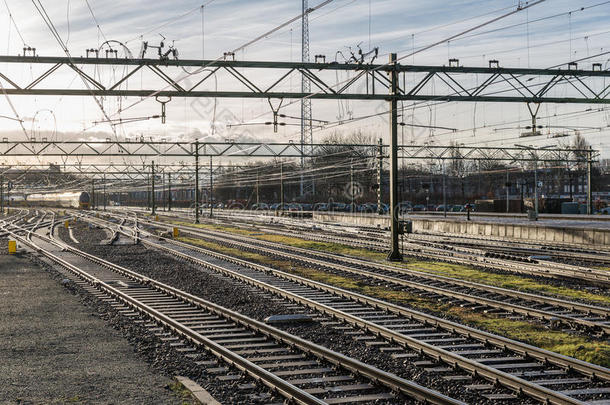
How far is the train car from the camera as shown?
357 ft

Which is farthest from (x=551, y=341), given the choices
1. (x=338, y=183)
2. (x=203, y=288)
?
(x=338, y=183)

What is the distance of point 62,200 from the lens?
122 meters

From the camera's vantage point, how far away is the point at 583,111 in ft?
94.9

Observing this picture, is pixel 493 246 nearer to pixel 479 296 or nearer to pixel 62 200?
pixel 479 296

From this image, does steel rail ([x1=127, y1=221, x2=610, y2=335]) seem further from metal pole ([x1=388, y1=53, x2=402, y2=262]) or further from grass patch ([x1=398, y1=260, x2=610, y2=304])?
metal pole ([x1=388, y1=53, x2=402, y2=262])

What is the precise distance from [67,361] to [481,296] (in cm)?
986

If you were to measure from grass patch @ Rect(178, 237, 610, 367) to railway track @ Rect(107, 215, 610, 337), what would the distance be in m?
0.54

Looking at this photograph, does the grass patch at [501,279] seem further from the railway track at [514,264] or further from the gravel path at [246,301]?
the gravel path at [246,301]

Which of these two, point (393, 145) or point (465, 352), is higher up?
point (393, 145)

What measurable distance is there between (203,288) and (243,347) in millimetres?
7534

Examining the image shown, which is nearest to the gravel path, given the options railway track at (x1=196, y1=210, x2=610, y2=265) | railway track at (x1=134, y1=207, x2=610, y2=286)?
railway track at (x1=134, y1=207, x2=610, y2=286)

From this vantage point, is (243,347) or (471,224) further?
(471,224)

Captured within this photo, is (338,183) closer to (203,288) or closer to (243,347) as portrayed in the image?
(203,288)

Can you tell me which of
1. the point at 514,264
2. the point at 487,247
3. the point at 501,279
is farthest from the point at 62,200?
the point at 501,279
